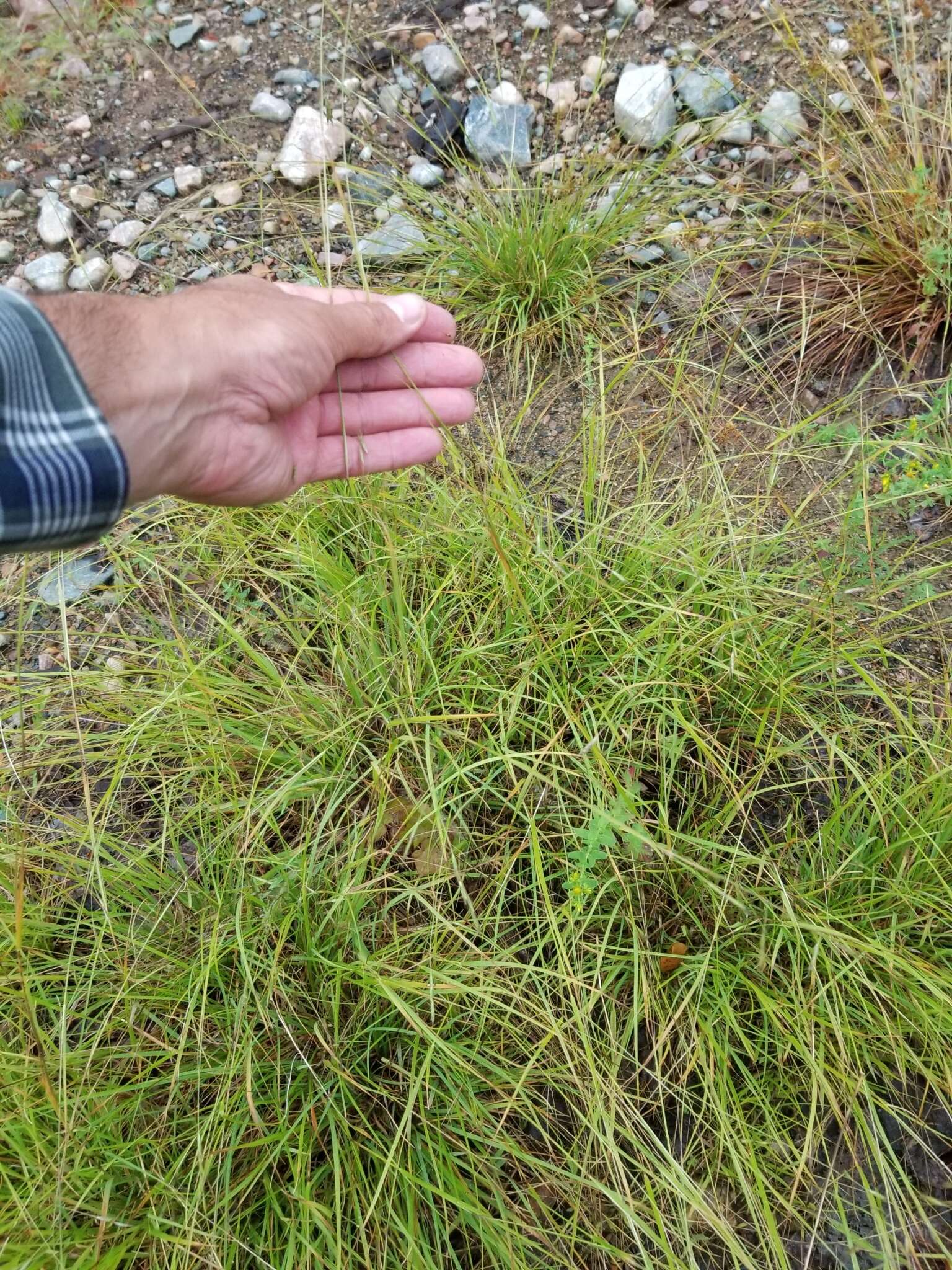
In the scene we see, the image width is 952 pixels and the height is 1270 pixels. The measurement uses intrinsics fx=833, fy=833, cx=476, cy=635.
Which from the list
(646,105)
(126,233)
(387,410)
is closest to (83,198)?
(126,233)

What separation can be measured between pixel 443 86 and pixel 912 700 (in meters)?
2.49

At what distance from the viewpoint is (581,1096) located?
141cm

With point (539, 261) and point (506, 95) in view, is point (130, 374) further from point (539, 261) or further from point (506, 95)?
point (506, 95)

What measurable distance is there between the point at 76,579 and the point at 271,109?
1777 millimetres

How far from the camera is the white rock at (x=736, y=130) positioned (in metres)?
2.55

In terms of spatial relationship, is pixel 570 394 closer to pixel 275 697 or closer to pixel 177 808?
pixel 275 697

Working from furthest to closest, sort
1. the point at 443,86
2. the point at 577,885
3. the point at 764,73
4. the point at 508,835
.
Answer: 1. the point at 443,86
2. the point at 764,73
3. the point at 508,835
4. the point at 577,885

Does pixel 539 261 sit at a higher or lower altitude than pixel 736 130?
lower

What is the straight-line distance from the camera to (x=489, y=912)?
1553 millimetres

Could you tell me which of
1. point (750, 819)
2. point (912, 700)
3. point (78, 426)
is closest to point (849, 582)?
point (912, 700)

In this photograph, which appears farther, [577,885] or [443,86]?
[443,86]

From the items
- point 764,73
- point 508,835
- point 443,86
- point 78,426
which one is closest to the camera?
point 78,426

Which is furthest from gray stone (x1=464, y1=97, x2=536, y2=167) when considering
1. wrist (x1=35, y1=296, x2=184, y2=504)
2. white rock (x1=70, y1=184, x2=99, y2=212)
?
wrist (x1=35, y1=296, x2=184, y2=504)

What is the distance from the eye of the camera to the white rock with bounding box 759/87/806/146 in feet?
8.30
